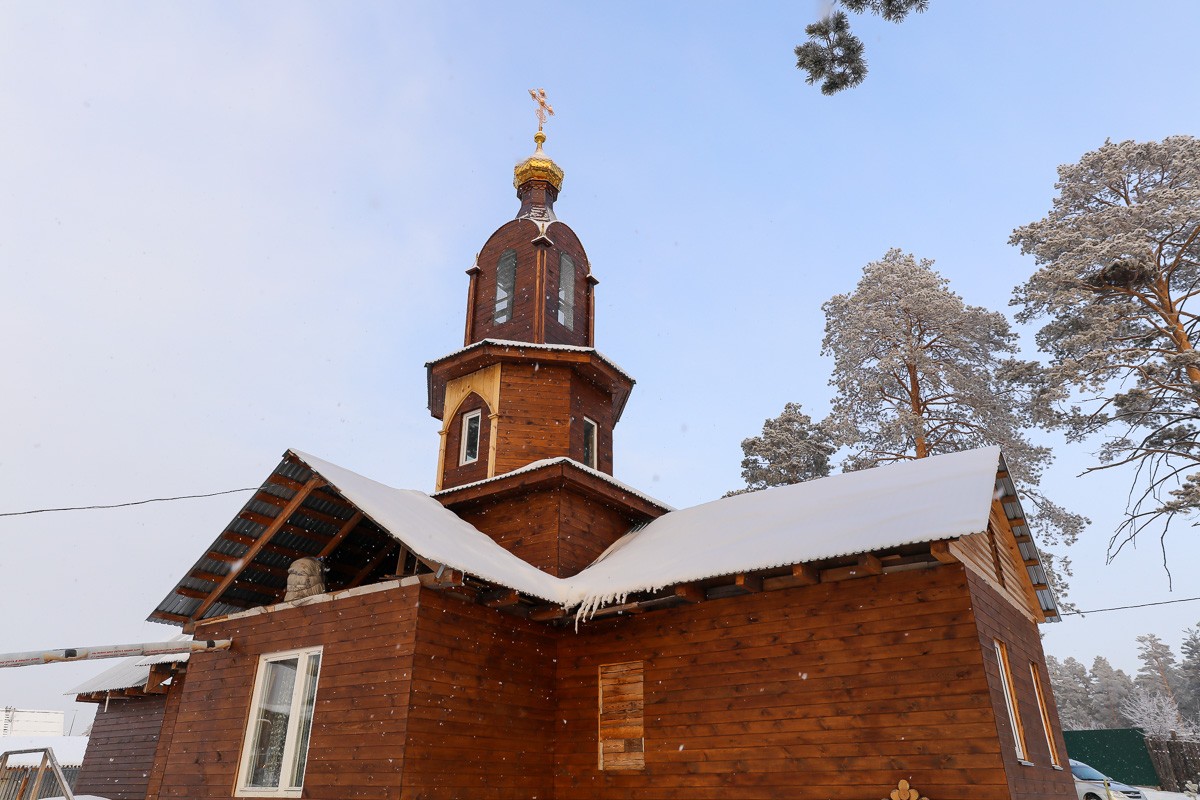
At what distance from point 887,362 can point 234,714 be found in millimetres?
17385

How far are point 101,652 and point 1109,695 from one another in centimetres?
7093

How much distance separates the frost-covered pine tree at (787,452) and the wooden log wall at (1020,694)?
1307cm

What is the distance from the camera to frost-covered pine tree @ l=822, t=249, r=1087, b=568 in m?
20.5

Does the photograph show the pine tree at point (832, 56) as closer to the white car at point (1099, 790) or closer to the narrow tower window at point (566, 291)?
the narrow tower window at point (566, 291)

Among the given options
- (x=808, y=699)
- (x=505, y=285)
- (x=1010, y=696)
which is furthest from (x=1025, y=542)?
(x=505, y=285)

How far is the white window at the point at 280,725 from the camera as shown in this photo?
942 centimetres

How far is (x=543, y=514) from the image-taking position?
12.4 meters

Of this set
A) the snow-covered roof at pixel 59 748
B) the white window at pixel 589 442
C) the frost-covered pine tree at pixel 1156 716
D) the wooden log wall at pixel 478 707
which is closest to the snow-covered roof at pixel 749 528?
the wooden log wall at pixel 478 707

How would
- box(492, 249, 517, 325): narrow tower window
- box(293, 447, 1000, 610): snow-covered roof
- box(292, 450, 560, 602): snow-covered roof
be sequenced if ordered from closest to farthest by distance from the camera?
box(293, 447, 1000, 610): snow-covered roof → box(292, 450, 560, 602): snow-covered roof → box(492, 249, 517, 325): narrow tower window

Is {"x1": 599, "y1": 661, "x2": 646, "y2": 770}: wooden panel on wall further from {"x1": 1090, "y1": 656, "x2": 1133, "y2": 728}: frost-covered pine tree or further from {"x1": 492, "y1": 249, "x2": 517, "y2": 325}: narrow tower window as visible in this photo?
{"x1": 1090, "y1": 656, "x2": 1133, "y2": 728}: frost-covered pine tree

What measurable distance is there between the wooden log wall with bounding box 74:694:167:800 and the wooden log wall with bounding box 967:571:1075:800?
1536 cm

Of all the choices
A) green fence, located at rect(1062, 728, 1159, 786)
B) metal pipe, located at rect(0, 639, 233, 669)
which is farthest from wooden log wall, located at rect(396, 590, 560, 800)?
green fence, located at rect(1062, 728, 1159, 786)

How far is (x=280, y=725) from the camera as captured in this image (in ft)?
32.1

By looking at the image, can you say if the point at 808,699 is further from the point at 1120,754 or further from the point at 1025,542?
the point at 1120,754
